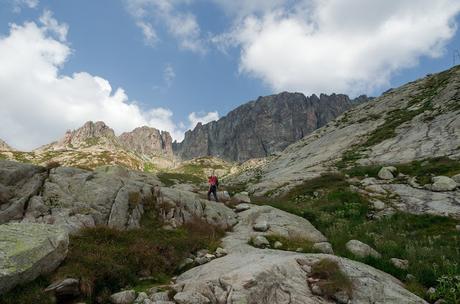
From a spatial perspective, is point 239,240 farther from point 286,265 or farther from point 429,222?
point 429,222

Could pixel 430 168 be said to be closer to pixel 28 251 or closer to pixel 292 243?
pixel 292 243

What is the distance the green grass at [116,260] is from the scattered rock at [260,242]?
73.6 inches

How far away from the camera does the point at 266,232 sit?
19500 millimetres

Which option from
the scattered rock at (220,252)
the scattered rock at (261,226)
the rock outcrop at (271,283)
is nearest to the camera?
the rock outcrop at (271,283)

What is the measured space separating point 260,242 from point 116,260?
23.5 feet

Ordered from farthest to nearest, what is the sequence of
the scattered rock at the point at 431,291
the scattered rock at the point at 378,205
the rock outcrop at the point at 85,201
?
the scattered rock at the point at 378,205 < the rock outcrop at the point at 85,201 < the scattered rock at the point at 431,291

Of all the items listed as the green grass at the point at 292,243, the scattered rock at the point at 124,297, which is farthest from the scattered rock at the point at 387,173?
the scattered rock at the point at 124,297

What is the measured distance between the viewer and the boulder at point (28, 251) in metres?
9.36

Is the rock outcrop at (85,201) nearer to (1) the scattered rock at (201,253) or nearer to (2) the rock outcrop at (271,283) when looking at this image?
(1) the scattered rock at (201,253)

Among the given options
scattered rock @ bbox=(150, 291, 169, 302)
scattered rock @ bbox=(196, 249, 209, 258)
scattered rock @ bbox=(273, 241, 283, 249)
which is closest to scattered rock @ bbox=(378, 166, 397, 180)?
scattered rock @ bbox=(273, 241, 283, 249)

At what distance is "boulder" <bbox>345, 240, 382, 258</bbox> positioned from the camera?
14.4 m

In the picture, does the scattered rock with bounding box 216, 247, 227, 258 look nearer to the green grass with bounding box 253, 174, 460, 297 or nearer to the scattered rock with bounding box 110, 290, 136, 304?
the green grass with bounding box 253, 174, 460, 297

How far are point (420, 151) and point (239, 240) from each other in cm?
3513

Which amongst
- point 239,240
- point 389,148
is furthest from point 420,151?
point 239,240
